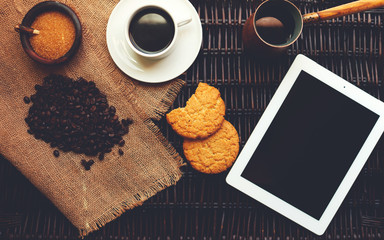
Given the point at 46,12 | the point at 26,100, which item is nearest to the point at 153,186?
the point at 26,100

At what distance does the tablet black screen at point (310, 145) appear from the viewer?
0.80 metres

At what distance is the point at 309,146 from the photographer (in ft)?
2.66

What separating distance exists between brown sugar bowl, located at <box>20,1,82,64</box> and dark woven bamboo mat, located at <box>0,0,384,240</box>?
343mm

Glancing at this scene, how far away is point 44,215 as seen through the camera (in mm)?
847

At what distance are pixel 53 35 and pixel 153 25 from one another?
0.29 meters

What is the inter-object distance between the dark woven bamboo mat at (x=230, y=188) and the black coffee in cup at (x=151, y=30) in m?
0.13

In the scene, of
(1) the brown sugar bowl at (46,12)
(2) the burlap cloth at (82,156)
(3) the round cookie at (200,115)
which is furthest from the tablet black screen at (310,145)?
(1) the brown sugar bowl at (46,12)

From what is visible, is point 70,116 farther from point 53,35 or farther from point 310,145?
point 310,145

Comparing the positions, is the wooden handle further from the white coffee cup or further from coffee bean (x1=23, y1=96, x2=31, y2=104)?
coffee bean (x1=23, y1=96, x2=31, y2=104)

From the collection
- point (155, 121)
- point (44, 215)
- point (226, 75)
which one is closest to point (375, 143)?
point (226, 75)

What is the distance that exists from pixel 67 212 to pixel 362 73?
105 centimetres

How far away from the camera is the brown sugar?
750 millimetres

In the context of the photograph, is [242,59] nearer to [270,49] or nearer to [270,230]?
[270,49]

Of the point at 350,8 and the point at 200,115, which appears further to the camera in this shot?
the point at 200,115
